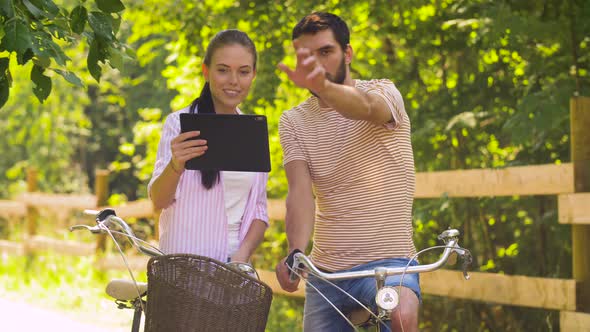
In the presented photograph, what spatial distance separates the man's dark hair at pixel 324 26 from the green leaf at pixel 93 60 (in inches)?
44.1

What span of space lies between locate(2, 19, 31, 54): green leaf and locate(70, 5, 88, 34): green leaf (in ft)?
0.73

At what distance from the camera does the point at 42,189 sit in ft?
94.9

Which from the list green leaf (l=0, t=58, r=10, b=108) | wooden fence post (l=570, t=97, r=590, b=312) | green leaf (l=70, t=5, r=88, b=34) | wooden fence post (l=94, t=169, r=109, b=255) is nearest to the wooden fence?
wooden fence post (l=570, t=97, r=590, b=312)

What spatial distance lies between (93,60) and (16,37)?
47 centimetres

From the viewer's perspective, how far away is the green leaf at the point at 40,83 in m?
4.92

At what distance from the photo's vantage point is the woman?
14.2 ft

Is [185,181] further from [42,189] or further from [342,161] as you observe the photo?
[42,189]

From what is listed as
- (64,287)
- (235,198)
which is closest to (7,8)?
(235,198)

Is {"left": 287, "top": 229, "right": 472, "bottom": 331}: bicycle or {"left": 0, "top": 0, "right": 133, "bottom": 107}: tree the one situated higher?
{"left": 0, "top": 0, "right": 133, "bottom": 107}: tree

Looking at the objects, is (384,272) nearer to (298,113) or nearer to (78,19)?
(298,113)

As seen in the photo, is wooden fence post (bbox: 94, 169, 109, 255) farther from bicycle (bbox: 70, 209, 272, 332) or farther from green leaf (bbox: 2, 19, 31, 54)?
bicycle (bbox: 70, 209, 272, 332)

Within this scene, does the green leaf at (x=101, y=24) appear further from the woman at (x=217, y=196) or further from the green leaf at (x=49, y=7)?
the woman at (x=217, y=196)

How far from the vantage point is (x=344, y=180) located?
4.28 m

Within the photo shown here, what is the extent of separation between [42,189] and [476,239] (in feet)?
71.0
